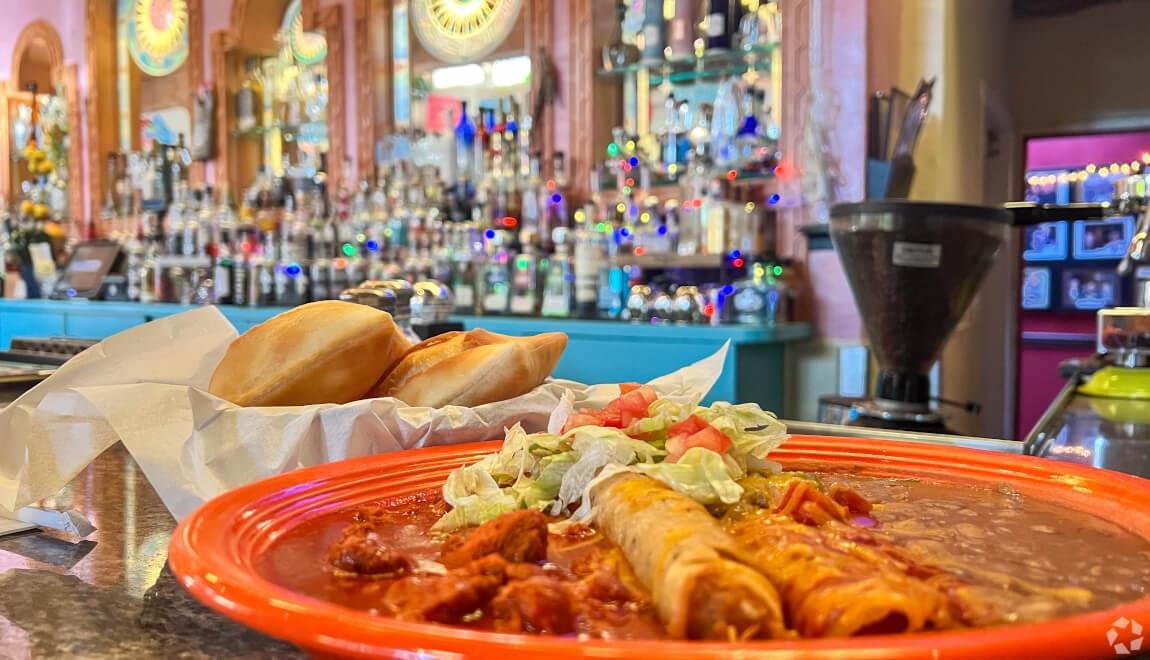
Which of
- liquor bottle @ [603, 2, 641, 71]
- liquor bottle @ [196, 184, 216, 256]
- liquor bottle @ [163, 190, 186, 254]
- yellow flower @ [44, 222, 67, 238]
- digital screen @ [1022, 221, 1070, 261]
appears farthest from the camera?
digital screen @ [1022, 221, 1070, 261]

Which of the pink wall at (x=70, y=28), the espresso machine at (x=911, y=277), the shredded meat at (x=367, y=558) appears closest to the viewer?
the shredded meat at (x=367, y=558)

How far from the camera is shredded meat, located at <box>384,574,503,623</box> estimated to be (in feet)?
1.48

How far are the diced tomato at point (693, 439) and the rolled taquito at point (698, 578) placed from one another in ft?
0.66

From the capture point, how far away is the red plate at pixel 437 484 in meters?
0.37

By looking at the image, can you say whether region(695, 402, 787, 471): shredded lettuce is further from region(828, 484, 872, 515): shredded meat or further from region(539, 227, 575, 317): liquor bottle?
region(539, 227, 575, 317): liquor bottle

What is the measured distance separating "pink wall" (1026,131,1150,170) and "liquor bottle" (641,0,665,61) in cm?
567

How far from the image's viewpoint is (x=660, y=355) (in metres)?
3.47

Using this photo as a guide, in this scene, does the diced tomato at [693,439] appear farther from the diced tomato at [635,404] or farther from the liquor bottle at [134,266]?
the liquor bottle at [134,266]

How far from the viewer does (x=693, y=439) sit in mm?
765

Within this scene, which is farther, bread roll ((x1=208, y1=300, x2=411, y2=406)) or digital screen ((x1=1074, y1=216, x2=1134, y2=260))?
digital screen ((x1=1074, y1=216, x2=1134, y2=260))

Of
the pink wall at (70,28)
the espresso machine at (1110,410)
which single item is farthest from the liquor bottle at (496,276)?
the pink wall at (70,28)

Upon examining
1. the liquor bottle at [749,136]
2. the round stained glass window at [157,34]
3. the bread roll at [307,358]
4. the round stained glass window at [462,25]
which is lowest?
the bread roll at [307,358]

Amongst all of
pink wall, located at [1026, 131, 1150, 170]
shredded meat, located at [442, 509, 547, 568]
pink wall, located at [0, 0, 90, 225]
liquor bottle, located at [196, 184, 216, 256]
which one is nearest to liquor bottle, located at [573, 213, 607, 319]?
liquor bottle, located at [196, 184, 216, 256]

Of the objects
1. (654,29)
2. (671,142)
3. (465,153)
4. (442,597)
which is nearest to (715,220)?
(671,142)
